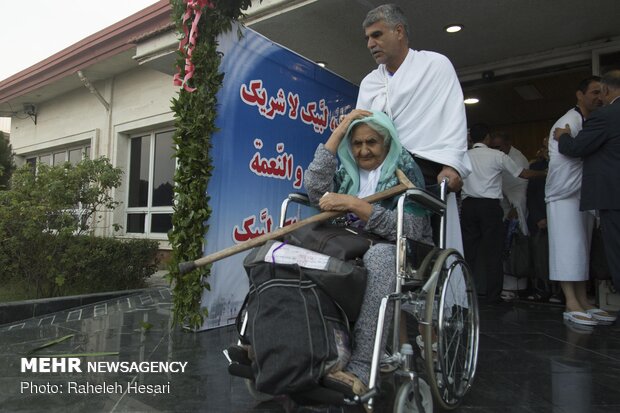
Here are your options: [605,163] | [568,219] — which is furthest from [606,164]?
[568,219]

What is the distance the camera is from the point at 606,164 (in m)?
3.23

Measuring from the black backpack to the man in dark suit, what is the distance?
8.37ft

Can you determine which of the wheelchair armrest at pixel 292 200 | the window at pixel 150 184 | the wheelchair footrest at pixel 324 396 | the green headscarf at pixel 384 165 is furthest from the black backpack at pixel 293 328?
the window at pixel 150 184

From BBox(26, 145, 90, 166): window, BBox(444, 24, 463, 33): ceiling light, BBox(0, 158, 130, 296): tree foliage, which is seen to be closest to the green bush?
BBox(0, 158, 130, 296): tree foliage

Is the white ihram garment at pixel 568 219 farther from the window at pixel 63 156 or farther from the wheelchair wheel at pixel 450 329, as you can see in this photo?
the window at pixel 63 156

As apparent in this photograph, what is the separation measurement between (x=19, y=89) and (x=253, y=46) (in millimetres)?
9573

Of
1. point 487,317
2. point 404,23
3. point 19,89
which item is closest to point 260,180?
point 404,23

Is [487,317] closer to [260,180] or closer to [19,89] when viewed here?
[260,180]

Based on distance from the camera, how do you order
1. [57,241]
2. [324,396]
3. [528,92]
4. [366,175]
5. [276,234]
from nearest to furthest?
[324,396], [276,234], [366,175], [57,241], [528,92]

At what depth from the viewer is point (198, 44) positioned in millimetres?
3094

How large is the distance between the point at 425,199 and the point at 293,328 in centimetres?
83

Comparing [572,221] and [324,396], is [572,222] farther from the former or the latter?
[324,396]

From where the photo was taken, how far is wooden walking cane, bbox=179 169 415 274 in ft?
5.62

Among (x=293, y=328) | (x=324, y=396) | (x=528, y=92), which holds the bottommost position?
(x=324, y=396)
